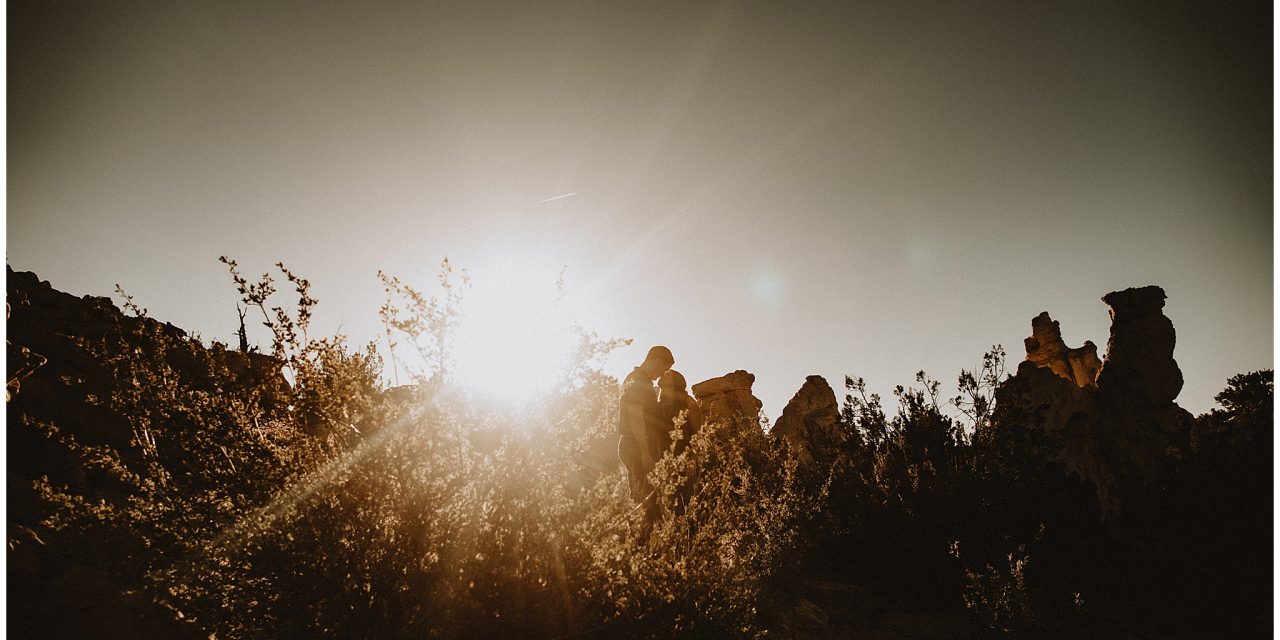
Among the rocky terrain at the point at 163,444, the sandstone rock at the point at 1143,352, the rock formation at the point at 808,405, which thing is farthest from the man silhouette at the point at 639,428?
the rock formation at the point at 808,405

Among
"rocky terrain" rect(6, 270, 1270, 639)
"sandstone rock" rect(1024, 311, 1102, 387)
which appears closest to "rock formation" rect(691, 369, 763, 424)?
"rocky terrain" rect(6, 270, 1270, 639)

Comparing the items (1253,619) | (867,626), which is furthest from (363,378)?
(1253,619)

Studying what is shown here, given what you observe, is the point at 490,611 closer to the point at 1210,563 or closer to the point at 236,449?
the point at 236,449

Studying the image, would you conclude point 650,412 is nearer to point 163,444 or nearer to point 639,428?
point 639,428

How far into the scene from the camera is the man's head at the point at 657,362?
988cm

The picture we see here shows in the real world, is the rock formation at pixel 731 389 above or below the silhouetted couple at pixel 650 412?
below

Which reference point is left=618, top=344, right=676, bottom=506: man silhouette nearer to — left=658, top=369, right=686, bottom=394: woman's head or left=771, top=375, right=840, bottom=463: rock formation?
left=658, top=369, right=686, bottom=394: woman's head

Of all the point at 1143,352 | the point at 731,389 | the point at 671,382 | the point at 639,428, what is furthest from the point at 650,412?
the point at 731,389

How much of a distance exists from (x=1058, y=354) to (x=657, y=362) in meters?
39.8

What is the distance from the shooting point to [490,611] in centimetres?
327

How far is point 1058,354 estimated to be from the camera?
34594 mm

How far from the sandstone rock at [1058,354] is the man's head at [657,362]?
3564cm

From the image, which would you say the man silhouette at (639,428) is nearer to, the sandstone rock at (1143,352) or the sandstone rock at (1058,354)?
the sandstone rock at (1143,352)

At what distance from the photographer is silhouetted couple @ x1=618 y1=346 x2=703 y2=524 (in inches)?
349
